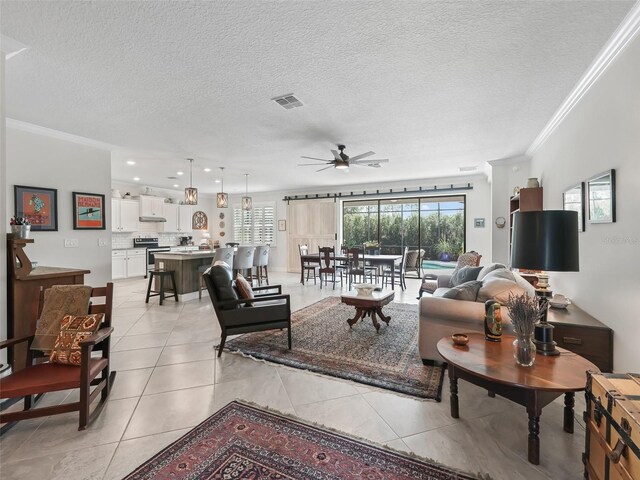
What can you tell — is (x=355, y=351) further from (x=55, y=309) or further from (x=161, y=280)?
(x=161, y=280)

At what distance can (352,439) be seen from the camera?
1.84 metres

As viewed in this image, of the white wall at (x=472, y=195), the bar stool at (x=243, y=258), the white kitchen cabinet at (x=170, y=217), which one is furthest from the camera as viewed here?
the white kitchen cabinet at (x=170, y=217)

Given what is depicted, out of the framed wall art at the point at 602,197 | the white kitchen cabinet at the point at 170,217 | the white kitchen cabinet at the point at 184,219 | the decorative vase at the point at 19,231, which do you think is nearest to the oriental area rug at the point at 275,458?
the decorative vase at the point at 19,231

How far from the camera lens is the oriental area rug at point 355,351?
2568 millimetres

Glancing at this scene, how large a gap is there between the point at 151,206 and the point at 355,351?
7737mm

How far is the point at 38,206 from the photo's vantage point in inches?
159

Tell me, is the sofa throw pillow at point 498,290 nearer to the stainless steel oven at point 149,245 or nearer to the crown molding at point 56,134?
the crown molding at point 56,134

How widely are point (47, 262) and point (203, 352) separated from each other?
283 centimetres

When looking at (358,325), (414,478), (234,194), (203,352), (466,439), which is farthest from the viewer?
(234,194)

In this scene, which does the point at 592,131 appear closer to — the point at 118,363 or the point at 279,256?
the point at 118,363

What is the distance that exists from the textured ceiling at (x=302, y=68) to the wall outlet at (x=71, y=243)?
1.52m

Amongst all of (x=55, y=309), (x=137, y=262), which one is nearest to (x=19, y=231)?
(x=55, y=309)

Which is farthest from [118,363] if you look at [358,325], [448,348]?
[448,348]

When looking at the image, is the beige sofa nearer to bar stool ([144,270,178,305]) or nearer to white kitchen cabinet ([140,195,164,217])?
bar stool ([144,270,178,305])
